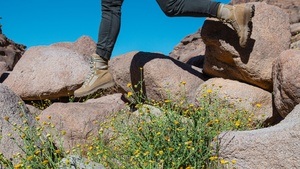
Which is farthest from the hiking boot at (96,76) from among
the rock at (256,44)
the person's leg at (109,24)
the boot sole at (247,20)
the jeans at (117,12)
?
the boot sole at (247,20)

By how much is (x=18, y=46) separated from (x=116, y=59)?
9.69 meters

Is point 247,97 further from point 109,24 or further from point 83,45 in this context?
point 83,45

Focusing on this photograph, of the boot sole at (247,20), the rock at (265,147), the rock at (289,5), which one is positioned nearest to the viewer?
the rock at (265,147)

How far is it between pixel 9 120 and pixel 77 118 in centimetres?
145

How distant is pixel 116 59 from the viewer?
7.54 metres

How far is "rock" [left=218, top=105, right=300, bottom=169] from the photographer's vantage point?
3.68 metres

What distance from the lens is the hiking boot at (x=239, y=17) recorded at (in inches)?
231

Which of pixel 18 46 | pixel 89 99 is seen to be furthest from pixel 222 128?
pixel 18 46

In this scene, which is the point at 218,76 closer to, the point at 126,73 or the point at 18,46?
the point at 126,73

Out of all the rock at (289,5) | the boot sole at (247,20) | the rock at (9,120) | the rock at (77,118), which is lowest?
the rock at (289,5)

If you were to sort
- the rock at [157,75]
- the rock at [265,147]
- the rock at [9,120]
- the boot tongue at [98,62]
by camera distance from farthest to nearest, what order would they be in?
the rock at [157,75] < the boot tongue at [98,62] < the rock at [9,120] < the rock at [265,147]

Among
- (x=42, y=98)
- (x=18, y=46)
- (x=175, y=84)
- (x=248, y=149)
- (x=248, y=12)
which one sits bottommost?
(x=18, y=46)

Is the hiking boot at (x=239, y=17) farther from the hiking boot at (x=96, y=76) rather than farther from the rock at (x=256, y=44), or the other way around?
the hiking boot at (x=96, y=76)

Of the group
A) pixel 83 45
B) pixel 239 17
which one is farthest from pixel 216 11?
pixel 83 45
